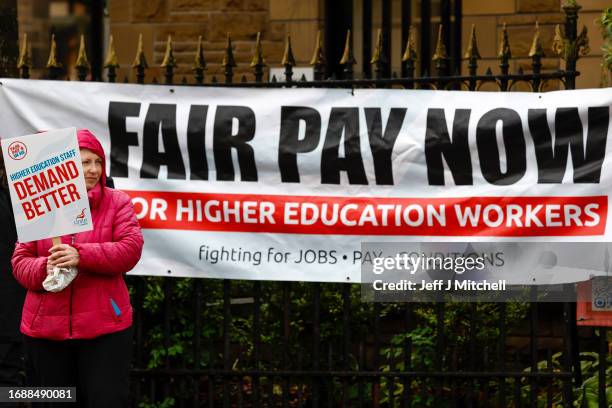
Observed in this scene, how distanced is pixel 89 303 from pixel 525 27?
5726 mm

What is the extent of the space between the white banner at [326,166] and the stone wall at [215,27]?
11.0 ft

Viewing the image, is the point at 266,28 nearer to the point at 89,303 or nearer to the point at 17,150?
the point at 17,150

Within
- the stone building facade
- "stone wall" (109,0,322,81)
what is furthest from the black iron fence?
"stone wall" (109,0,322,81)

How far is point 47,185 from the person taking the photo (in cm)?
565

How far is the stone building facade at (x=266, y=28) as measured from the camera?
395 inches

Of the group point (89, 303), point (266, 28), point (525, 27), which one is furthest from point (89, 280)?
point (525, 27)

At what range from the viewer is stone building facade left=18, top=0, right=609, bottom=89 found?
1002 cm

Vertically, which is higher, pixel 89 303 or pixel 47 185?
pixel 47 185

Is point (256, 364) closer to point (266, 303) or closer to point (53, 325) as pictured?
point (266, 303)

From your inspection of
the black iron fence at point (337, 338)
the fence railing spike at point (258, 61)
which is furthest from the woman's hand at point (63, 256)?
the fence railing spike at point (258, 61)

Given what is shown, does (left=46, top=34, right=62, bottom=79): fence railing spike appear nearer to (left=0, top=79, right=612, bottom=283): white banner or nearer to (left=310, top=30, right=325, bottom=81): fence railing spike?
(left=0, top=79, right=612, bottom=283): white banner

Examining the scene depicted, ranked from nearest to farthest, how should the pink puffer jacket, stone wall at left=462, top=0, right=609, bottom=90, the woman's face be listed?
the pink puffer jacket < the woman's face < stone wall at left=462, top=0, right=609, bottom=90

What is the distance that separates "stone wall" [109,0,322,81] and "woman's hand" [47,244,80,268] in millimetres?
4971

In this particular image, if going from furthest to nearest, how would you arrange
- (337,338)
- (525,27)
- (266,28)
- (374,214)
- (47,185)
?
(266,28) < (525,27) < (337,338) < (374,214) < (47,185)
